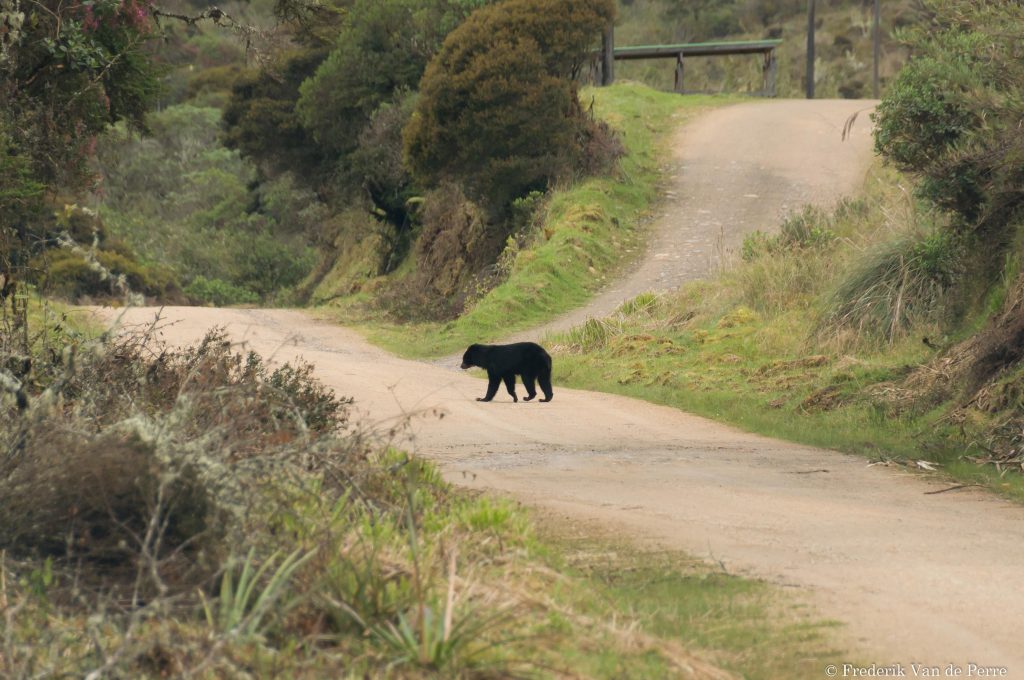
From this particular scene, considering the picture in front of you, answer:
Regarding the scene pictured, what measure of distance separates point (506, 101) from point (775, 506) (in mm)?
21538

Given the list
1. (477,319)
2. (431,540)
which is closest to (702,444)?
(431,540)

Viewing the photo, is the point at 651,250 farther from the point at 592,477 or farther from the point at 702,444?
the point at 592,477

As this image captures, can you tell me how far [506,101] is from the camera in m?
30.3

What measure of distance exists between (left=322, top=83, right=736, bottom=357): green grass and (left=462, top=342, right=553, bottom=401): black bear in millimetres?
7697

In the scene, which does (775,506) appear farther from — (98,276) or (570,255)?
(98,276)

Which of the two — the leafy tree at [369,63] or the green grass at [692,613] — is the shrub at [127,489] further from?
the leafy tree at [369,63]

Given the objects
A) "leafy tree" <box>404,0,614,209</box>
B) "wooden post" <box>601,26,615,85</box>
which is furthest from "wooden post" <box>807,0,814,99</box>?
"leafy tree" <box>404,0,614,209</box>

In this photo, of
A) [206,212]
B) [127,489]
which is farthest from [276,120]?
[127,489]

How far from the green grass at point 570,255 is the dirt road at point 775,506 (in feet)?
27.5

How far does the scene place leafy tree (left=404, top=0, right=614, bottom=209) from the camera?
3019 cm

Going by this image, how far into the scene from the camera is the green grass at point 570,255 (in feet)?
84.8

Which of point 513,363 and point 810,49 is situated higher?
point 810,49

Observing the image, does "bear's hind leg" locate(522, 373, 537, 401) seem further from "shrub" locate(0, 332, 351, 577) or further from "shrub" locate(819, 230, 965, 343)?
"shrub" locate(0, 332, 351, 577)


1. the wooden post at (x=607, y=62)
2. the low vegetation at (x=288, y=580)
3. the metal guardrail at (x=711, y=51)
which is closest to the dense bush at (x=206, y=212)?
the wooden post at (x=607, y=62)
